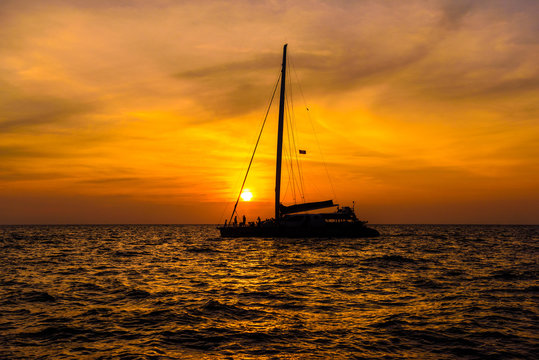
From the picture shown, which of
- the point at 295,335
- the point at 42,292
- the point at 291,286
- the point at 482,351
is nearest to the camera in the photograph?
the point at 482,351

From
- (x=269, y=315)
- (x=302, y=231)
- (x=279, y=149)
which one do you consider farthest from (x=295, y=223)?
(x=269, y=315)

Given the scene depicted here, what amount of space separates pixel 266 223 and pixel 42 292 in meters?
43.6

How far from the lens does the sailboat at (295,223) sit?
61.8 metres

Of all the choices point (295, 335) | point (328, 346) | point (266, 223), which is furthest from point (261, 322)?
point (266, 223)

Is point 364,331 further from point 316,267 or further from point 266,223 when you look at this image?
point 266,223

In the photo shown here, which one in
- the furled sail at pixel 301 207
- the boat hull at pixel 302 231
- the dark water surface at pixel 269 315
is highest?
the furled sail at pixel 301 207

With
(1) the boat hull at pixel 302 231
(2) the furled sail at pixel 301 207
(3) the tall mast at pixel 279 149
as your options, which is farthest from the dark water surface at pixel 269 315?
(2) the furled sail at pixel 301 207

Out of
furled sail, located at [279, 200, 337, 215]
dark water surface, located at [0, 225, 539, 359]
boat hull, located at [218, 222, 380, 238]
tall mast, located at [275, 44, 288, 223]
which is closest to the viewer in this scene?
dark water surface, located at [0, 225, 539, 359]

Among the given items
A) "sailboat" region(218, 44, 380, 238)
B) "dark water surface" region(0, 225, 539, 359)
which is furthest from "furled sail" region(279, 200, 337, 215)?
"dark water surface" region(0, 225, 539, 359)

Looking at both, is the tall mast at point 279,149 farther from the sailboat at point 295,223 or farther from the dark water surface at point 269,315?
the dark water surface at point 269,315

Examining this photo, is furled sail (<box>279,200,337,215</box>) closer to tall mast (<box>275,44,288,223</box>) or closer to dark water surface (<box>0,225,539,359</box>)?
tall mast (<box>275,44,288,223</box>)

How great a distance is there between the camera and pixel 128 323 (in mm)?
13930

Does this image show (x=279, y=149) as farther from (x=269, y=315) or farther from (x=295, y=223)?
(x=269, y=315)

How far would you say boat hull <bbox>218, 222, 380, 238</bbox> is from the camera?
61478 mm
